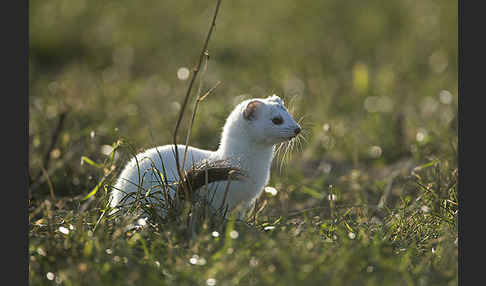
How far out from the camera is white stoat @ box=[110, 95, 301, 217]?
365cm

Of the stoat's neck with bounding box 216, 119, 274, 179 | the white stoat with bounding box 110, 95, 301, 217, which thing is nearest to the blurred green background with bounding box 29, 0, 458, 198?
the white stoat with bounding box 110, 95, 301, 217

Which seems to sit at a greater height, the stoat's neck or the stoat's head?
the stoat's head

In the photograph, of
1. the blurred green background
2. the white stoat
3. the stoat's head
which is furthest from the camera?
the blurred green background

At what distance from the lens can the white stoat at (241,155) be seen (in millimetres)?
3648

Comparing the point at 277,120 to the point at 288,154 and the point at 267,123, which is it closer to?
the point at 267,123

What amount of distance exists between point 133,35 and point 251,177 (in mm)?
6056

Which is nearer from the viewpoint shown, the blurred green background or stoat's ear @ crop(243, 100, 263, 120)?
stoat's ear @ crop(243, 100, 263, 120)

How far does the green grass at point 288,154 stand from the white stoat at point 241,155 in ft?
0.39

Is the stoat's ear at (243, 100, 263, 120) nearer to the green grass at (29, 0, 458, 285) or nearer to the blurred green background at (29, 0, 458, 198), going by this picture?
the green grass at (29, 0, 458, 285)

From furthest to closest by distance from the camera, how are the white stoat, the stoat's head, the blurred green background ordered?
the blurred green background → the stoat's head → the white stoat

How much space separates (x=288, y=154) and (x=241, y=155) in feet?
4.80

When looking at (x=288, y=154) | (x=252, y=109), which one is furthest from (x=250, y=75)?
(x=252, y=109)

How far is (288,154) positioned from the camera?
5227mm

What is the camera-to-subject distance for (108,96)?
660 centimetres
